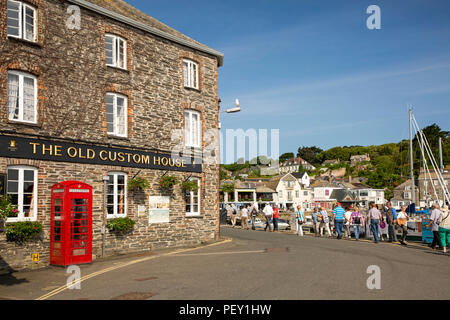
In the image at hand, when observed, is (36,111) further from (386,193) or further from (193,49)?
(386,193)

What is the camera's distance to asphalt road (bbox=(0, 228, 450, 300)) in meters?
9.10

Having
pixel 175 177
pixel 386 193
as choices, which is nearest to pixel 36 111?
pixel 175 177

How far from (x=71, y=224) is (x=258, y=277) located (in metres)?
6.85

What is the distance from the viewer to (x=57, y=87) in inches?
604

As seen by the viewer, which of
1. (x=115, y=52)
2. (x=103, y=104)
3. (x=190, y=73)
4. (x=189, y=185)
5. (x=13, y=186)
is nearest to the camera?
(x=13, y=186)

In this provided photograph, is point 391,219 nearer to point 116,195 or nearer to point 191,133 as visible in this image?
point 191,133

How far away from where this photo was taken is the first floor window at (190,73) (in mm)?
21047

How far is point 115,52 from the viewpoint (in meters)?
17.8

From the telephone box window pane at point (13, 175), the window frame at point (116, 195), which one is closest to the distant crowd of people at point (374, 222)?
the window frame at point (116, 195)

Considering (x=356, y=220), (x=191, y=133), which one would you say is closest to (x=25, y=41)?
(x=191, y=133)

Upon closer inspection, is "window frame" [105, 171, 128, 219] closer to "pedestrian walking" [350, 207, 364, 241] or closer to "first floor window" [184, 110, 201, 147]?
"first floor window" [184, 110, 201, 147]

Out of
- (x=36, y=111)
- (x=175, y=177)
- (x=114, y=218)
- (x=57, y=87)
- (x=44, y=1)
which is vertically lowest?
(x=114, y=218)

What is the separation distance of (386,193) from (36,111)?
118 meters
